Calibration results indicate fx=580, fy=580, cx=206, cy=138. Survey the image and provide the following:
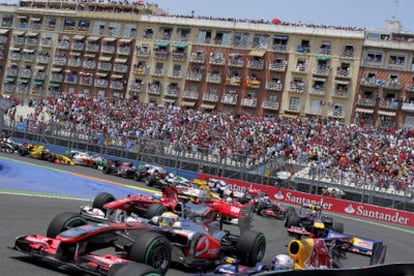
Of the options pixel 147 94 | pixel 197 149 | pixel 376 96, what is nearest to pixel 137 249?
pixel 197 149

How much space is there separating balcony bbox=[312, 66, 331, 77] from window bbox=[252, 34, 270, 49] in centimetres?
549

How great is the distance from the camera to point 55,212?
15555 millimetres

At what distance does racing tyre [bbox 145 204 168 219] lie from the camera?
45.7 feet

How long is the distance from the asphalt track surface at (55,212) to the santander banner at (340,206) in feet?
5.15

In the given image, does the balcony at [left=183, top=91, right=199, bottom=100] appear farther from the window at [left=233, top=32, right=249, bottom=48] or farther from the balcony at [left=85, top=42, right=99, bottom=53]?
the balcony at [left=85, top=42, right=99, bottom=53]

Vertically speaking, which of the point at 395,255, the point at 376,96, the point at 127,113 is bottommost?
the point at 395,255

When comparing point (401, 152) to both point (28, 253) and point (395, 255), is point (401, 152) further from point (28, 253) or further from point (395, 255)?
point (28, 253)

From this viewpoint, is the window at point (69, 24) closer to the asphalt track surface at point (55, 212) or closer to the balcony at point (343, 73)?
the balcony at point (343, 73)

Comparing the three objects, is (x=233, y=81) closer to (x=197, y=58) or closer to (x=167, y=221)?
(x=197, y=58)

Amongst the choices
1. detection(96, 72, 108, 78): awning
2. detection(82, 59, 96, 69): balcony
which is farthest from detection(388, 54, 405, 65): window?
detection(82, 59, 96, 69): balcony

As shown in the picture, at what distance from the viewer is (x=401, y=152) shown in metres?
36.2

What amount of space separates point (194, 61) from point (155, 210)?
145 ft

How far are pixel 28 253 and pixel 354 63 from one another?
45046mm

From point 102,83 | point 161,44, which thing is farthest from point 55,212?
point 102,83
